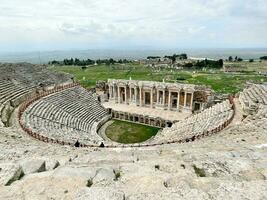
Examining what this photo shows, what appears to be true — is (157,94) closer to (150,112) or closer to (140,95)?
(140,95)

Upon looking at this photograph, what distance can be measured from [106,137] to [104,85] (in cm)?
2398

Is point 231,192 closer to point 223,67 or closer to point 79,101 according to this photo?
point 79,101

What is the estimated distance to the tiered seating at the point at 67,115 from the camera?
3039cm

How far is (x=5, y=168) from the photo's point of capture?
9.45 meters

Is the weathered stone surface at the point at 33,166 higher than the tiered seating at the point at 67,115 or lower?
higher

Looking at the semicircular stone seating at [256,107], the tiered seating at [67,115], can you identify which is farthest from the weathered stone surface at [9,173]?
the semicircular stone seating at [256,107]

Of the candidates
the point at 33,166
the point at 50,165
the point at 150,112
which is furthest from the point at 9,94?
the point at 33,166

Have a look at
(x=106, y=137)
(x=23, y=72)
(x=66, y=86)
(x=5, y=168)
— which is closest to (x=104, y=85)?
(x=66, y=86)

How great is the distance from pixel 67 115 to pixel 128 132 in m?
10.0

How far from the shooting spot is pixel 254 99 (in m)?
34.4

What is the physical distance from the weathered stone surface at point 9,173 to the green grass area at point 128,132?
27.9m

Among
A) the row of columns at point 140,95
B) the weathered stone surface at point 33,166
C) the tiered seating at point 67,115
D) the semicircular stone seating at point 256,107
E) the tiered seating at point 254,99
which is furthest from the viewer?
the row of columns at point 140,95

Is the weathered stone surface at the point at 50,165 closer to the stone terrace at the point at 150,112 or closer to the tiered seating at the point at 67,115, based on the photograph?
the tiered seating at the point at 67,115

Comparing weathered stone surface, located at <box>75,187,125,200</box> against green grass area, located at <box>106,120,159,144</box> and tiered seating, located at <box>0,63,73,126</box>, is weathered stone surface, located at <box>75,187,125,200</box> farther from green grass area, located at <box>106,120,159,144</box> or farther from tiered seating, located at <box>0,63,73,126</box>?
green grass area, located at <box>106,120,159,144</box>
